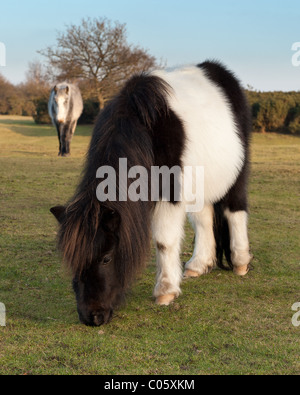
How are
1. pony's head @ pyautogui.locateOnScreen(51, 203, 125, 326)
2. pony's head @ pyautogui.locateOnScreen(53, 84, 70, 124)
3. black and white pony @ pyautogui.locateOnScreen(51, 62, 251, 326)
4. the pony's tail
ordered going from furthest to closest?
pony's head @ pyautogui.locateOnScreen(53, 84, 70, 124)
the pony's tail
black and white pony @ pyautogui.locateOnScreen(51, 62, 251, 326)
pony's head @ pyautogui.locateOnScreen(51, 203, 125, 326)

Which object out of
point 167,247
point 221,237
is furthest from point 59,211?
point 221,237

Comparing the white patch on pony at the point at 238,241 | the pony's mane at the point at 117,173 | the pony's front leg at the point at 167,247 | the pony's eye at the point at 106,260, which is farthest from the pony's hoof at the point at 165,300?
the white patch on pony at the point at 238,241

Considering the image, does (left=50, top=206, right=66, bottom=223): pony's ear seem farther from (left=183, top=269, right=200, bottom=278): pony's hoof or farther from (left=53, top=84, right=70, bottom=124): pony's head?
(left=53, top=84, right=70, bottom=124): pony's head

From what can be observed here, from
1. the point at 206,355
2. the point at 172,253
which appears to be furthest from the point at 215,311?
the point at 206,355

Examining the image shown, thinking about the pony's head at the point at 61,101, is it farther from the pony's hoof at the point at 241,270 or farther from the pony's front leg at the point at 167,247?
the pony's front leg at the point at 167,247

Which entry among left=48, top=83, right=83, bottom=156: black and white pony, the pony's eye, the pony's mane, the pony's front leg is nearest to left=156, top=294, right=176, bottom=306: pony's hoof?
the pony's front leg

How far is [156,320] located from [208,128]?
165cm

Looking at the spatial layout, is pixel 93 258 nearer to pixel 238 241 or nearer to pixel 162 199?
pixel 162 199

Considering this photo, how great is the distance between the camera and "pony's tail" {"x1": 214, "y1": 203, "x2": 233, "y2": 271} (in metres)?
4.87

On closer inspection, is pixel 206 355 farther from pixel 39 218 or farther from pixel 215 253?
pixel 39 218

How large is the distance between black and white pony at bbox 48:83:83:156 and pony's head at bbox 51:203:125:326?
551 inches

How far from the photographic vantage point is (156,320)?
3531mm

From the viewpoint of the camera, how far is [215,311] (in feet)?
12.2
